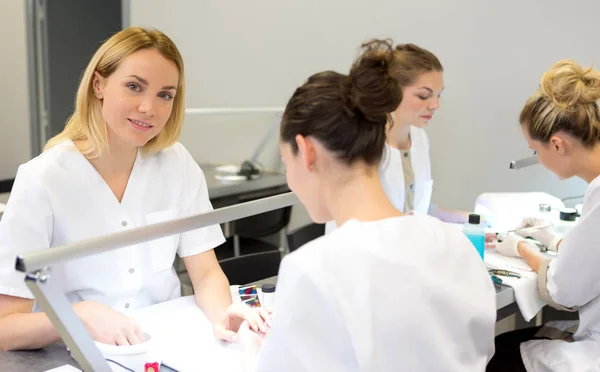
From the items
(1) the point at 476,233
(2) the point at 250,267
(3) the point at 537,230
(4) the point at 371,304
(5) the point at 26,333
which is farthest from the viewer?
(3) the point at 537,230

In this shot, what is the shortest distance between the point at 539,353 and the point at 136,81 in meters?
1.37

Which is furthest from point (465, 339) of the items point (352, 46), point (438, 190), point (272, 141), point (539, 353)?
point (272, 141)

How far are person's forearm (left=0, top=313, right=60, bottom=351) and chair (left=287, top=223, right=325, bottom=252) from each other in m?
1.13

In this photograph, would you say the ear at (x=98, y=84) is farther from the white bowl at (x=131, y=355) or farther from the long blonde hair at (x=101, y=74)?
the white bowl at (x=131, y=355)

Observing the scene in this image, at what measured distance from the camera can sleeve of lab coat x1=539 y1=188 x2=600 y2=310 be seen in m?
1.74

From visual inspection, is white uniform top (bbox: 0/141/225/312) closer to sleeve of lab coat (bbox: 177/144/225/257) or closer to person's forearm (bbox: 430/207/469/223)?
sleeve of lab coat (bbox: 177/144/225/257)

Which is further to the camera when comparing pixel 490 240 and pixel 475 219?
pixel 490 240

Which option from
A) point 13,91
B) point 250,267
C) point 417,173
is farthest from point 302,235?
point 13,91

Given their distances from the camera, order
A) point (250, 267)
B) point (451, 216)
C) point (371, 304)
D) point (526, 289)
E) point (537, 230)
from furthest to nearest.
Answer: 1. point (451, 216)
2. point (537, 230)
3. point (250, 267)
4. point (526, 289)
5. point (371, 304)

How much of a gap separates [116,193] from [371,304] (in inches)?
38.5

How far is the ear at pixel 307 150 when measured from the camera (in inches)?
45.2

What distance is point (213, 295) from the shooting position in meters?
1.73

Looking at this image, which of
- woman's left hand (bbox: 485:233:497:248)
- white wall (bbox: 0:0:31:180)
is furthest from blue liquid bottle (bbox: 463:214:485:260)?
white wall (bbox: 0:0:31:180)

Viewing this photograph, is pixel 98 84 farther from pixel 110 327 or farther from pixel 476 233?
pixel 476 233
